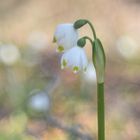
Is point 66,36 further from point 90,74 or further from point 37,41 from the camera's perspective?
point 37,41

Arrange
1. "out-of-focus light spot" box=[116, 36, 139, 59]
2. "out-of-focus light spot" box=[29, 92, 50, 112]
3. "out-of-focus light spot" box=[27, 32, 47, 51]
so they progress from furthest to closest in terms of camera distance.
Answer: "out-of-focus light spot" box=[27, 32, 47, 51] < "out-of-focus light spot" box=[116, 36, 139, 59] < "out-of-focus light spot" box=[29, 92, 50, 112]

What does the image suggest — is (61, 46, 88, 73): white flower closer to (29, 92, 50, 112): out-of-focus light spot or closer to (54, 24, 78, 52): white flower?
(54, 24, 78, 52): white flower

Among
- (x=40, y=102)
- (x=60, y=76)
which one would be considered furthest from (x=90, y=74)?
(x=60, y=76)

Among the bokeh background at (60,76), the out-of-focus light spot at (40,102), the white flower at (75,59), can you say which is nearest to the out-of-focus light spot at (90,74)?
the bokeh background at (60,76)

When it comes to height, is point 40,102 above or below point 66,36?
above

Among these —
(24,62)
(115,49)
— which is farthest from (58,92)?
(115,49)

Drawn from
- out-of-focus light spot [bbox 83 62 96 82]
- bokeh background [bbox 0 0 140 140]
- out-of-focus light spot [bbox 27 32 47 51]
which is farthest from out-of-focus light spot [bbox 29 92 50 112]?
out-of-focus light spot [bbox 27 32 47 51]
